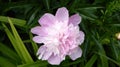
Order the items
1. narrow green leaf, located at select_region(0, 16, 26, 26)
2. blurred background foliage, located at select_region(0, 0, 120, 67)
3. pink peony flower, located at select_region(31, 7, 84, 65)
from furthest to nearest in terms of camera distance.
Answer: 1. narrow green leaf, located at select_region(0, 16, 26, 26)
2. blurred background foliage, located at select_region(0, 0, 120, 67)
3. pink peony flower, located at select_region(31, 7, 84, 65)

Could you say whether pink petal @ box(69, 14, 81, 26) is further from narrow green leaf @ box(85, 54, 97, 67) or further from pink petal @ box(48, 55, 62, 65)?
narrow green leaf @ box(85, 54, 97, 67)

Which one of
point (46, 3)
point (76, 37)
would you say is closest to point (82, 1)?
point (46, 3)

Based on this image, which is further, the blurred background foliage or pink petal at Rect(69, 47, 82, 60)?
the blurred background foliage

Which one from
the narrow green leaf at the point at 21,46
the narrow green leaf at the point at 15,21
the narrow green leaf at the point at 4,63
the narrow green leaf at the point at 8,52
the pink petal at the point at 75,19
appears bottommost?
the narrow green leaf at the point at 4,63

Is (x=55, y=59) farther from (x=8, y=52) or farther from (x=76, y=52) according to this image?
(x=8, y=52)

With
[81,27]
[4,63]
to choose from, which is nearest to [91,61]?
[81,27]

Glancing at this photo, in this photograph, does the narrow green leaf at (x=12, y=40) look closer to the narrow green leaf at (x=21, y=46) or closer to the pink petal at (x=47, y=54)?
the narrow green leaf at (x=21, y=46)

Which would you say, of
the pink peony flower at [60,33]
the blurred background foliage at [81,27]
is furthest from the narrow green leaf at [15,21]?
the pink peony flower at [60,33]

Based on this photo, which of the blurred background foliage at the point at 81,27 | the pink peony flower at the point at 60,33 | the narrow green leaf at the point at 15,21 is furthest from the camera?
the narrow green leaf at the point at 15,21

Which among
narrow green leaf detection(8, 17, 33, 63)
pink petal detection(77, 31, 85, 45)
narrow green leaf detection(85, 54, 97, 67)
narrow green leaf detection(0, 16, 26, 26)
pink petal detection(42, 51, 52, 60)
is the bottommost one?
narrow green leaf detection(85, 54, 97, 67)

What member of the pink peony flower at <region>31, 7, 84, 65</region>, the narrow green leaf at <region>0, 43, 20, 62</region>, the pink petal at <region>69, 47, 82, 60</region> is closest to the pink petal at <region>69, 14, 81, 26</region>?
the pink peony flower at <region>31, 7, 84, 65</region>
